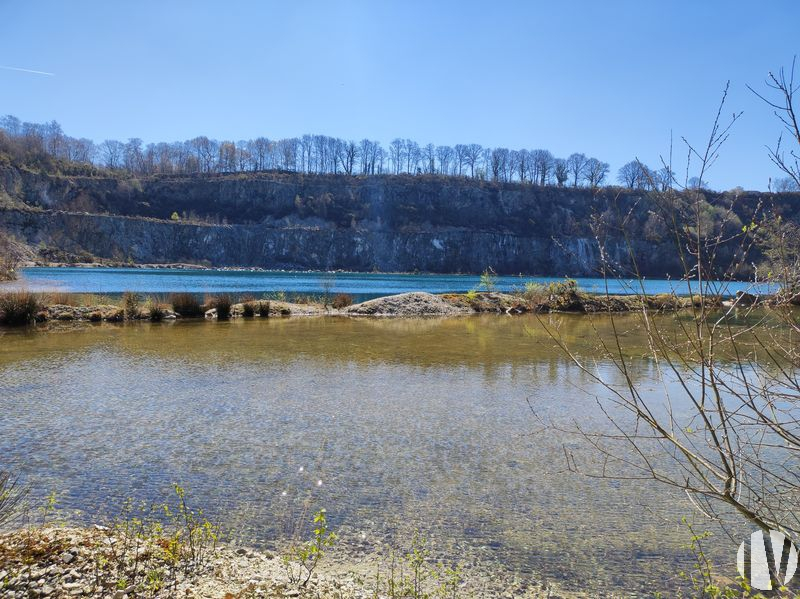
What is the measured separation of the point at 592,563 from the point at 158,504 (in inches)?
147

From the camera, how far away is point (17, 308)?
59.6ft

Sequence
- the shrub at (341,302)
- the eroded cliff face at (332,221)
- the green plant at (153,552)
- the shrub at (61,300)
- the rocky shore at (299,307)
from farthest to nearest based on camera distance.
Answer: the eroded cliff face at (332,221), the shrub at (341,302), the shrub at (61,300), the rocky shore at (299,307), the green plant at (153,552)

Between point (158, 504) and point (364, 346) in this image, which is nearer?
point (158, 504)

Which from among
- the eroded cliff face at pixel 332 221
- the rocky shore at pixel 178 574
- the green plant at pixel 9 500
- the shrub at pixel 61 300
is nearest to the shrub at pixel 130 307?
the shrub at pixel 61 300

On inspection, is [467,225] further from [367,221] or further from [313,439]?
[313,439]

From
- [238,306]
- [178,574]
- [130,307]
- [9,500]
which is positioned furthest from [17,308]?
[178,574]

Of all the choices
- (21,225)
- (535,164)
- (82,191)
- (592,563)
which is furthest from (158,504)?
(535,164)

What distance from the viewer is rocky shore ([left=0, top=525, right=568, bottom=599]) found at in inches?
128

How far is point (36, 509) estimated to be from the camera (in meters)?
4.69

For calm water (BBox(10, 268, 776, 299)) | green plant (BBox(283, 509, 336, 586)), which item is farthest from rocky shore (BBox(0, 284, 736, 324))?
green plant (BBox(283, 509, 336, 586))

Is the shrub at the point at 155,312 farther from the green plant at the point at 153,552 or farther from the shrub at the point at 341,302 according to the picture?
the green plant at the point at 153,552

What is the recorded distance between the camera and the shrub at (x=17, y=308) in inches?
708

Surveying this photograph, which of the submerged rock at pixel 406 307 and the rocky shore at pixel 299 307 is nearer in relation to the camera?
the rocky shore at pixel 299 307

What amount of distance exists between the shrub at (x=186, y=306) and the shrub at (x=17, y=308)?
5010 millimetres
